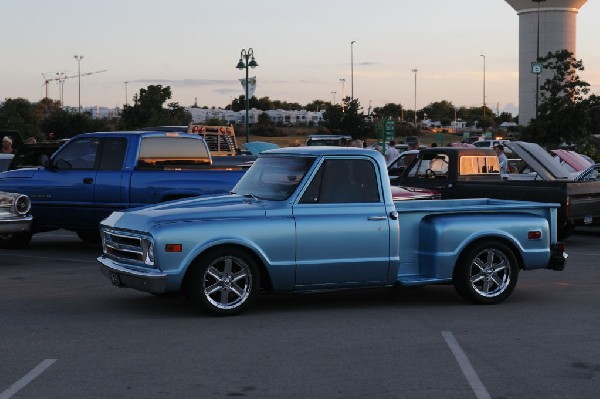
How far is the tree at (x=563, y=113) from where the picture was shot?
5262 centimetres

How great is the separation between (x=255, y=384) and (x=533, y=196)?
10438mm

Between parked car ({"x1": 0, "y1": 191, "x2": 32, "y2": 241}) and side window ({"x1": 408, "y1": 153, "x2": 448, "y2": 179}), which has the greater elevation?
side window ({"x1": 408, "y1": 153, "x2": 448, "y2": 179})

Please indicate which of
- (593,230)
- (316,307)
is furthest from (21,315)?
(593,230)

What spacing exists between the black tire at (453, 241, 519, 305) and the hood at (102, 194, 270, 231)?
7.53 ft

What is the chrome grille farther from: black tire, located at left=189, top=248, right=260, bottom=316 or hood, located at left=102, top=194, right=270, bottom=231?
black tire, located at left=189, top=248, right=260, bottom=316

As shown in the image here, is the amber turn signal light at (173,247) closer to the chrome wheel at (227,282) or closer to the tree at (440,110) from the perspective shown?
the chrome wheel at (227,282)

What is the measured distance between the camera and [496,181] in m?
17.7

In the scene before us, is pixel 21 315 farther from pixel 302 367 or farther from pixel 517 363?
pixel 517 363

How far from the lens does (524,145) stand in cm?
1964

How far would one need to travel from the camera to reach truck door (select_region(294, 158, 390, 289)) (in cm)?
1000

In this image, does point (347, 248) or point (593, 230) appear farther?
point (593, 230)

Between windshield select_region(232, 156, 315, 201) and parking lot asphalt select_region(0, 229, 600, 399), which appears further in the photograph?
windshield select_region(232, 156, 315, 201)

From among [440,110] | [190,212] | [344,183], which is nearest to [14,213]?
[190,212]

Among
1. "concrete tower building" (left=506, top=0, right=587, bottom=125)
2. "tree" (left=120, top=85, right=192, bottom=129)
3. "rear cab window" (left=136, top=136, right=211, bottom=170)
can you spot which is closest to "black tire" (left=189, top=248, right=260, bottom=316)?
"rear cab window" (left=136, top=136, right=211, bottom=170)
